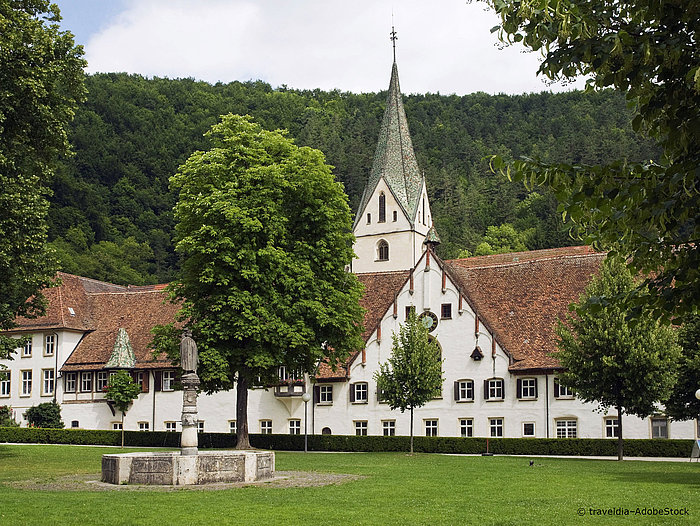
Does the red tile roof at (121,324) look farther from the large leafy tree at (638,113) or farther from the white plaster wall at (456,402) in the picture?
the large leafy tree at (638,113)

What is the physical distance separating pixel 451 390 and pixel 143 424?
19.9 meters

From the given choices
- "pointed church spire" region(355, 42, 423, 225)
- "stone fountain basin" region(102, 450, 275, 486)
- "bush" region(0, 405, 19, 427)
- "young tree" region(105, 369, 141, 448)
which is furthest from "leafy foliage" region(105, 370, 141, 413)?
"pointed church spire" region(355, 42, 423, 225)

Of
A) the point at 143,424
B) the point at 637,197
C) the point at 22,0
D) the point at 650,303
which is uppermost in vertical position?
the point at 22,0

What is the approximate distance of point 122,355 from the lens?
56469 millimetres

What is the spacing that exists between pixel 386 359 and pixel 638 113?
42511 mm

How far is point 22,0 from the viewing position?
3175 cm

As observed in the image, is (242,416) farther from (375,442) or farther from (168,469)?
(168,469)

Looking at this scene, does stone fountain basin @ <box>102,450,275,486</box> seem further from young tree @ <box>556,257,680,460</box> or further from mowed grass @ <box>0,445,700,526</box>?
young tree @ <box>556,257,680,460</box>

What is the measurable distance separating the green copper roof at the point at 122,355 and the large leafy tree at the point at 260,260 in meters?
15.2

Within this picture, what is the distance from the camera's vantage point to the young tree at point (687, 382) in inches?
1455

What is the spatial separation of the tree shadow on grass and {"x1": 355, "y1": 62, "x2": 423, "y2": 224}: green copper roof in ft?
208

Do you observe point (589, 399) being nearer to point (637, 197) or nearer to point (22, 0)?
point (22, 0)

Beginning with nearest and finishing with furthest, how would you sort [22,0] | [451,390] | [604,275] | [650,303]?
[650,303], [22,0], [604,275], [451,390]

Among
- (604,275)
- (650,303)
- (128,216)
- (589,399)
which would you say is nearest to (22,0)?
(604,275)
